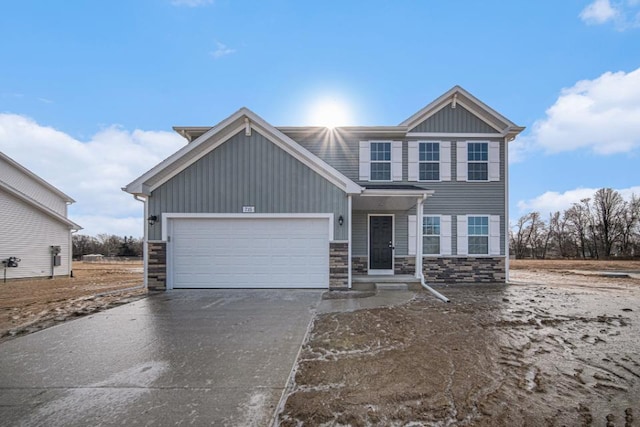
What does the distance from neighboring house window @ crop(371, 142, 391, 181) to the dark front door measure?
1.58m

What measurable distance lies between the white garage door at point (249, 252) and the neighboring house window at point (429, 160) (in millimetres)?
5055

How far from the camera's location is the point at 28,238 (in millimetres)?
15312

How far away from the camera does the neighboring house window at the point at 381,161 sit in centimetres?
1194

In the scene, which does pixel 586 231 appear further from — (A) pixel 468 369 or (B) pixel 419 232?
(A) pixel 468 369

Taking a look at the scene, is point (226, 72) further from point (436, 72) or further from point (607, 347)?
point (607, 347)

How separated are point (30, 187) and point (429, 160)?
2175 cm

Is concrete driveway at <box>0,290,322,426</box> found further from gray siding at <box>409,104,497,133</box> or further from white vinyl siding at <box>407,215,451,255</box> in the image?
gray siding at <box>409,104,497,133</box>

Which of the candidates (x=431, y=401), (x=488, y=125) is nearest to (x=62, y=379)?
(x=431, y=401)

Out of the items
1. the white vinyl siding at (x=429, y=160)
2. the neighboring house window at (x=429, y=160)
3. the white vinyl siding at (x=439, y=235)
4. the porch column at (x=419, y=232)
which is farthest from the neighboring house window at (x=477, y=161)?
the porch column at (x=419, y=232)

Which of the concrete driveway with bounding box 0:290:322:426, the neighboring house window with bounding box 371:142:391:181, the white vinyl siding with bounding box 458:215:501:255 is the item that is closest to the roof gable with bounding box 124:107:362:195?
the neighboring house window with bounding box 371:142:391:181

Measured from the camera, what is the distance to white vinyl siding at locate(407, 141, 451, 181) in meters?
11.9

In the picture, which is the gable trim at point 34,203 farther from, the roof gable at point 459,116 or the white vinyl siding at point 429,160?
the white vinyl siding at point 429,160

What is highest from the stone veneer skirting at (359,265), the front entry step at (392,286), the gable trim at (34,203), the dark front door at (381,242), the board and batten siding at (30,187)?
the board and batten siding at (30,187)

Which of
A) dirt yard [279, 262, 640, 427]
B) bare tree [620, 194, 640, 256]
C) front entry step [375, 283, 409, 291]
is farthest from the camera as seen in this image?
bare tree [620, 194, 640, 256]
